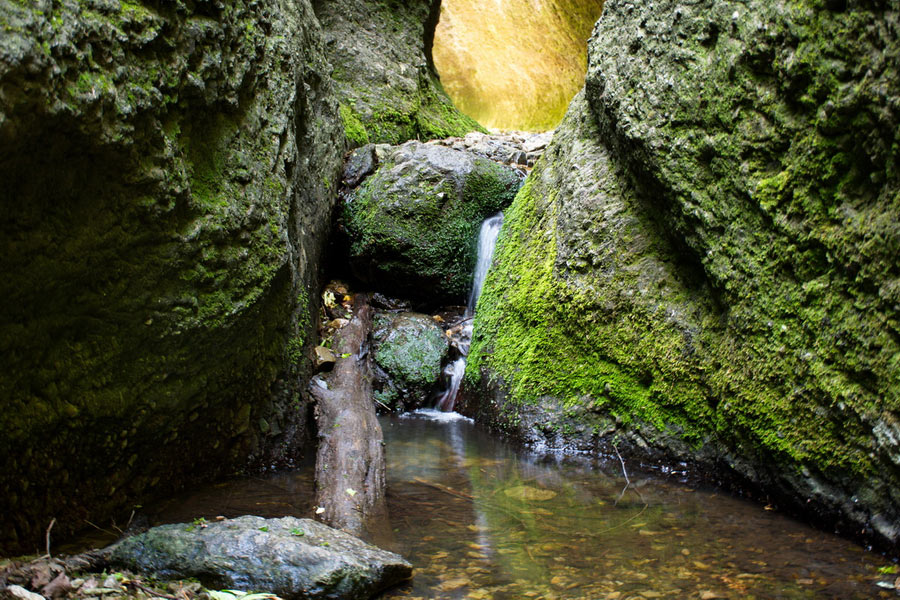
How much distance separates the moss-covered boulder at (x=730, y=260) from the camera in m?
2.64

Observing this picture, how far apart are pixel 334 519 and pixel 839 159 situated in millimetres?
2841

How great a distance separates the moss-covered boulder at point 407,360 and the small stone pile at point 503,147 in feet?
8.64

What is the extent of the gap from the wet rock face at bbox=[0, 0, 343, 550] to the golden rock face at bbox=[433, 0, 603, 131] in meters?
12.4

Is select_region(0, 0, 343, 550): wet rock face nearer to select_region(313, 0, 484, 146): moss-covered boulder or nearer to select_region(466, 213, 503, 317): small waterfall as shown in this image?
select_region(466, 213, 503, 317): small waterfall

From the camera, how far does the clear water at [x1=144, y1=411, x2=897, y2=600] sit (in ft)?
8.36

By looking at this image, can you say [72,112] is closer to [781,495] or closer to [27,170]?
[27,170]

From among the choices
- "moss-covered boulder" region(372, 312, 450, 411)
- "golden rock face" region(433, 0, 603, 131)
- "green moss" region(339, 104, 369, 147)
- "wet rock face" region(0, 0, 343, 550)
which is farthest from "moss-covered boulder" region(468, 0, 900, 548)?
"golden rock face" region(433, 0, 603, 131)

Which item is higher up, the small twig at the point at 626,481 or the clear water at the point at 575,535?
the small twig at the point at 626,481

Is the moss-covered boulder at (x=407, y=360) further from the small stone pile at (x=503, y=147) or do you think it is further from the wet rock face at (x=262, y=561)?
the wet rock face at (x=262, y=561)

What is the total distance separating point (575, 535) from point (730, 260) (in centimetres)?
164

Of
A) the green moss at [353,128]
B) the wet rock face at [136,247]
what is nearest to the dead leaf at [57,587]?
the wet rock face at [136,247]

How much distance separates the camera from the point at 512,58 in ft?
52.9

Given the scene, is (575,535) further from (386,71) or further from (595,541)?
(386,71)

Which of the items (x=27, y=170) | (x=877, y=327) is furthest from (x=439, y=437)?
(x=27, y=170)
